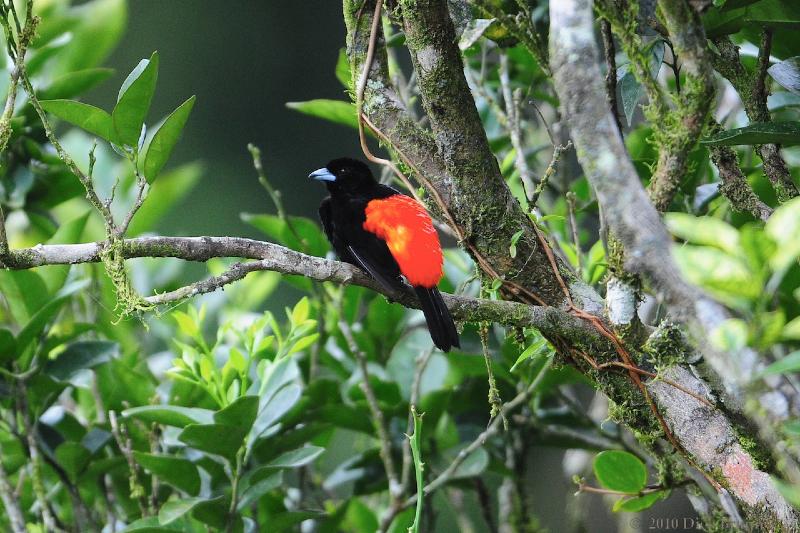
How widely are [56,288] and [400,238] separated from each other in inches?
38.9

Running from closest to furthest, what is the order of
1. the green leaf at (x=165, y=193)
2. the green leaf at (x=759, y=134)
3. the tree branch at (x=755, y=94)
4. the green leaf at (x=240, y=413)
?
the green leaf at (x=759, y=134) < the tree branch at (x=755, y=94) < the green leaf at (x=240, y=413) < the green leaf at (x=165, y=193)

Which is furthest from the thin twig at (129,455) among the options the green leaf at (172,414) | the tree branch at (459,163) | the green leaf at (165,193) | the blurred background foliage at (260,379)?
the tree branch at (459,163)

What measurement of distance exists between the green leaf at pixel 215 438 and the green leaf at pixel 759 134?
1241 millimetres

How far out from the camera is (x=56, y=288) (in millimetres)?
2707

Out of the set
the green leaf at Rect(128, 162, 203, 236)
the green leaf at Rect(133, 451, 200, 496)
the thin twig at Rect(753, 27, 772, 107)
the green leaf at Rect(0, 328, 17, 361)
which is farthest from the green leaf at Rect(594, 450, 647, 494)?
the green leaf at Rect(128, 162, 203, 236)

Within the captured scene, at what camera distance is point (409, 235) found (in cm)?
269

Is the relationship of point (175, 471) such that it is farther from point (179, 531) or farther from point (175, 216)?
point (175, 216)

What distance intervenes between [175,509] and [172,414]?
0.73 ft

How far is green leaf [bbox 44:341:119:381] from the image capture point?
2.62 meters

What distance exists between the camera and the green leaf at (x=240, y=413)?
86.6 inches

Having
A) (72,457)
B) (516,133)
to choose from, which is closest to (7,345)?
(72,457)

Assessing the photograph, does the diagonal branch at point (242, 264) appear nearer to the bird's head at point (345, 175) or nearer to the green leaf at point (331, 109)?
the green leaf at point (331, 109)

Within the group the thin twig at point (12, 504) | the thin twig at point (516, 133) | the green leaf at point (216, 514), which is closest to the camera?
the green leaf at point (216, 514)

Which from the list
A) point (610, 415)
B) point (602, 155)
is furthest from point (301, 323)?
point (602, 155)
